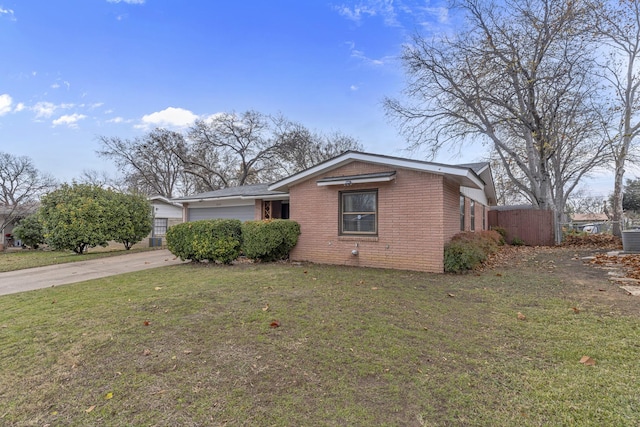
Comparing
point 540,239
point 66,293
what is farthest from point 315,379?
point 540,239

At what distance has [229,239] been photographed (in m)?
9.50

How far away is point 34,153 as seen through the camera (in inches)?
992

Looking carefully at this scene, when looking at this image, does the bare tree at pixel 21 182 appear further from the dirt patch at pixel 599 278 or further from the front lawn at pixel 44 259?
the dirt patch at pixel 599 278

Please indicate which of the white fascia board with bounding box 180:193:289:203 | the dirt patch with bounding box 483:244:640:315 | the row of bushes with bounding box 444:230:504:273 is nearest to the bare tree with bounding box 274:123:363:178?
the white fascia board with bounding box 180:193:289:203

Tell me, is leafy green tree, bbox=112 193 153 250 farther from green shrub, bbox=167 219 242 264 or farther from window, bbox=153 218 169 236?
green shrub, bbox=167 219 242 264

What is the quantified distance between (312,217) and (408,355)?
7.20 metres

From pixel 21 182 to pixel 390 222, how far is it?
32.1 meters

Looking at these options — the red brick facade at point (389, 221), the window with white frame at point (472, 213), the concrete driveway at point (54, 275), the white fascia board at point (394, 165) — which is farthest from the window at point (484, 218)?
the concrete driveway at point (54, 275)

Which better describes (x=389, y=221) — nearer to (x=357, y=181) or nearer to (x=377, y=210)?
(x=377, y=210)

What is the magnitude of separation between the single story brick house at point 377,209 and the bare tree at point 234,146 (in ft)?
66.6

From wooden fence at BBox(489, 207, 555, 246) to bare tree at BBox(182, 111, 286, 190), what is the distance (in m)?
20.4

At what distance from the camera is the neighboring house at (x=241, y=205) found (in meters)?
14.8

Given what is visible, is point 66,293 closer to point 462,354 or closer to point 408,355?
point 408,355

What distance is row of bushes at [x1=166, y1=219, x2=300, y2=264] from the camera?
9391mm
